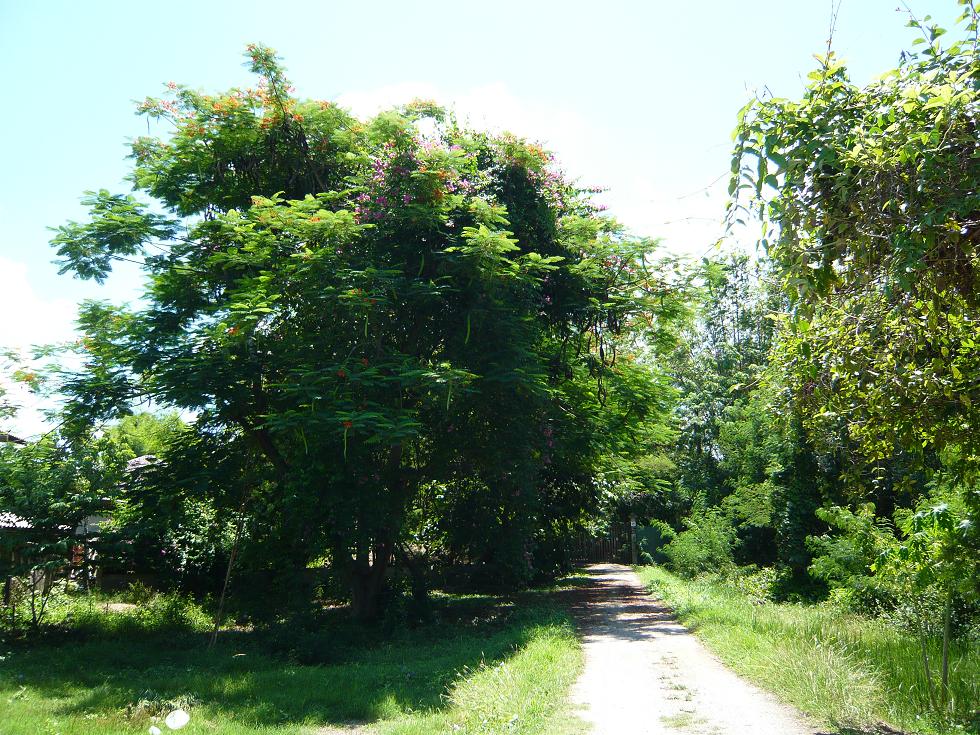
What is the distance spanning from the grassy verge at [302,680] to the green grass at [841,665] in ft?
7.58

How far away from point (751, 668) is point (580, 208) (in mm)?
11545

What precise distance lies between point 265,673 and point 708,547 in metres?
13.6

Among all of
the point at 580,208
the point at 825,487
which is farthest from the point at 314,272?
the point at 825,487

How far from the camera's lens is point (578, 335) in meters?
16.7

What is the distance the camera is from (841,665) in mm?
7902

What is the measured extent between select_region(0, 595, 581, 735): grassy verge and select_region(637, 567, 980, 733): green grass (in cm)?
231

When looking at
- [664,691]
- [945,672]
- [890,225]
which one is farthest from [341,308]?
[945,672]

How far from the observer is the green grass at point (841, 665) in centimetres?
693

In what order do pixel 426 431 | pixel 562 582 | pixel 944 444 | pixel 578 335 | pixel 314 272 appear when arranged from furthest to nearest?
1. pixel 562 582
2. pixel 578 335
3. pixel 426 431
4. pixel 314 272
5. pixel 944 444

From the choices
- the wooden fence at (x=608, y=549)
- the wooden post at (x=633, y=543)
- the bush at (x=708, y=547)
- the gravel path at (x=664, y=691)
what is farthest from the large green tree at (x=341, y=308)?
the wooden fence at (x=608, y=549)

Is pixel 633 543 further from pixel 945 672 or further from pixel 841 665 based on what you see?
pixel 945 672

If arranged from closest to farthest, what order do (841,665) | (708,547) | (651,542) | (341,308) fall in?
(841,665) → (341,308) → (708,547) → (651,542)

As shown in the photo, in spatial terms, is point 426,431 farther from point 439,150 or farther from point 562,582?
point 562,582

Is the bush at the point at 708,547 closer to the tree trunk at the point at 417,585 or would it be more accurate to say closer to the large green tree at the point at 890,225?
the tree trunk at the point at 417,585
